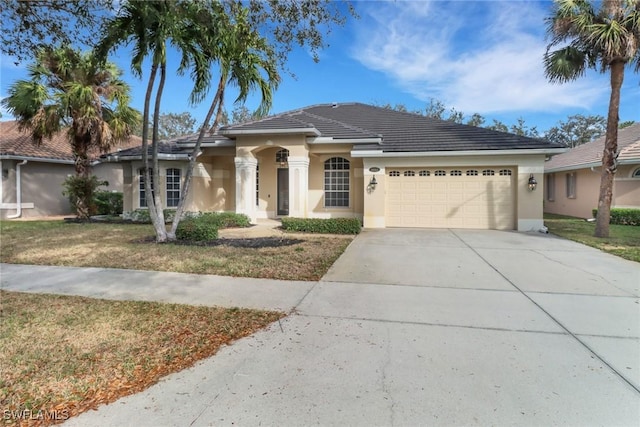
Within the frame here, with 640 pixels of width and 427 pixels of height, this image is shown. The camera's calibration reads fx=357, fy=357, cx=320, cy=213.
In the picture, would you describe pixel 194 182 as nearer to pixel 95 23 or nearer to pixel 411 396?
pixel 95 23

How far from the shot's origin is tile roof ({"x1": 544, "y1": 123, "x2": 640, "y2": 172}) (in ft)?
52.6

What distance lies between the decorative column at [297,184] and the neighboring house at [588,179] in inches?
470

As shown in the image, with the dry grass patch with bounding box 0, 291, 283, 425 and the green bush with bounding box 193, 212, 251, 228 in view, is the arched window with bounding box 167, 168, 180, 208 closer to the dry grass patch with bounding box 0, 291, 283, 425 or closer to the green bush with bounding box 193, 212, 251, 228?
the green bush with bounding box 193, 212, 251, 228

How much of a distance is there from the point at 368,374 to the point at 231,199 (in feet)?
49.1

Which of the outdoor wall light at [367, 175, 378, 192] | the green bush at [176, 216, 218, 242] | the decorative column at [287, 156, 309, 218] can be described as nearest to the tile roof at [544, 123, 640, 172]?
the outdoor wall light at [367, 175, 378, 192]

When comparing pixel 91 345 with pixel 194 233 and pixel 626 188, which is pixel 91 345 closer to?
pixel 194 233

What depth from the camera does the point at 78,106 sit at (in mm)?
14047

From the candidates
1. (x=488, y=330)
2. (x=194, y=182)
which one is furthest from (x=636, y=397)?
(x=194, y=182)

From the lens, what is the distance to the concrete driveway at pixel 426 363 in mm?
2682

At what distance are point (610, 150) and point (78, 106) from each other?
19291 millimetres

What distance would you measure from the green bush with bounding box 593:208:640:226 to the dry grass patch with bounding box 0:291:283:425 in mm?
17243

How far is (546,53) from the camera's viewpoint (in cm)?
1206

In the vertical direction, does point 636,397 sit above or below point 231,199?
below

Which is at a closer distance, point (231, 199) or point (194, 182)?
point (194, 182)
